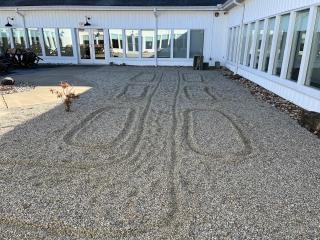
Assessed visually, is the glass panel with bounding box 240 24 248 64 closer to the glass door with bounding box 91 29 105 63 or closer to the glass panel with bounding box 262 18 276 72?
the glass panel with bounding box 262 18 276 72

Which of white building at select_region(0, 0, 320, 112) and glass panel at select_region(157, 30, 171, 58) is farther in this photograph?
glass panel at select_region(157, 30, 171, 58)

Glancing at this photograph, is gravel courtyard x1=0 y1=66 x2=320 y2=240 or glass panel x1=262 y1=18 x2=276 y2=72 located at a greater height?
glass panel x1=262 y1=18 x2=276 y2=72

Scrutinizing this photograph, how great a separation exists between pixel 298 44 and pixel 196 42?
1013 centimetres

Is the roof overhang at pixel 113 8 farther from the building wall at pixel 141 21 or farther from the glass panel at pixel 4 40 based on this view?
the glass panel at pixel 4 40

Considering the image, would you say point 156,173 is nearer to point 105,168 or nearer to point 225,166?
point 105,168

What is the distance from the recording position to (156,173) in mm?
3602

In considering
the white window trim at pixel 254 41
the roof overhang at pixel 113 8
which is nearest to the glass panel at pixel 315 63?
the white window trim at pixel 254 41

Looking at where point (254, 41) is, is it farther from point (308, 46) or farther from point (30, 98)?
point (30, 98)

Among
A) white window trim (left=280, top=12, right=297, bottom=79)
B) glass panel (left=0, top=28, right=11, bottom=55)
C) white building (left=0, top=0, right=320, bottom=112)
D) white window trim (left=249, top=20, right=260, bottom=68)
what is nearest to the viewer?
white window trim (left=280, top=12, right=297, bottom=79)

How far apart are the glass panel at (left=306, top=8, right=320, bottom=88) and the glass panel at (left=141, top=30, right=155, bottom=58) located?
11.7 metres

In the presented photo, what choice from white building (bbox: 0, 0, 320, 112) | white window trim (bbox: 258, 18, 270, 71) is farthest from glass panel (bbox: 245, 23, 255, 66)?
white building (bbox: 0, 0, 320, 112)

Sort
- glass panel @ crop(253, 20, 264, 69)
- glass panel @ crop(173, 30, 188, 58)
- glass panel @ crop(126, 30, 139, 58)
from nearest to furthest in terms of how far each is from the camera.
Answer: glass panel @ crop(253, 20, 264, 69), glass panel @ crop(173, 30, 188, 58), glass panel @ crop(126, 30, 139, 58)

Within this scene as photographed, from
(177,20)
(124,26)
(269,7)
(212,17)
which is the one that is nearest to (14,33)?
(124,26)

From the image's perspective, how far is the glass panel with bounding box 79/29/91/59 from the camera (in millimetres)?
17016
